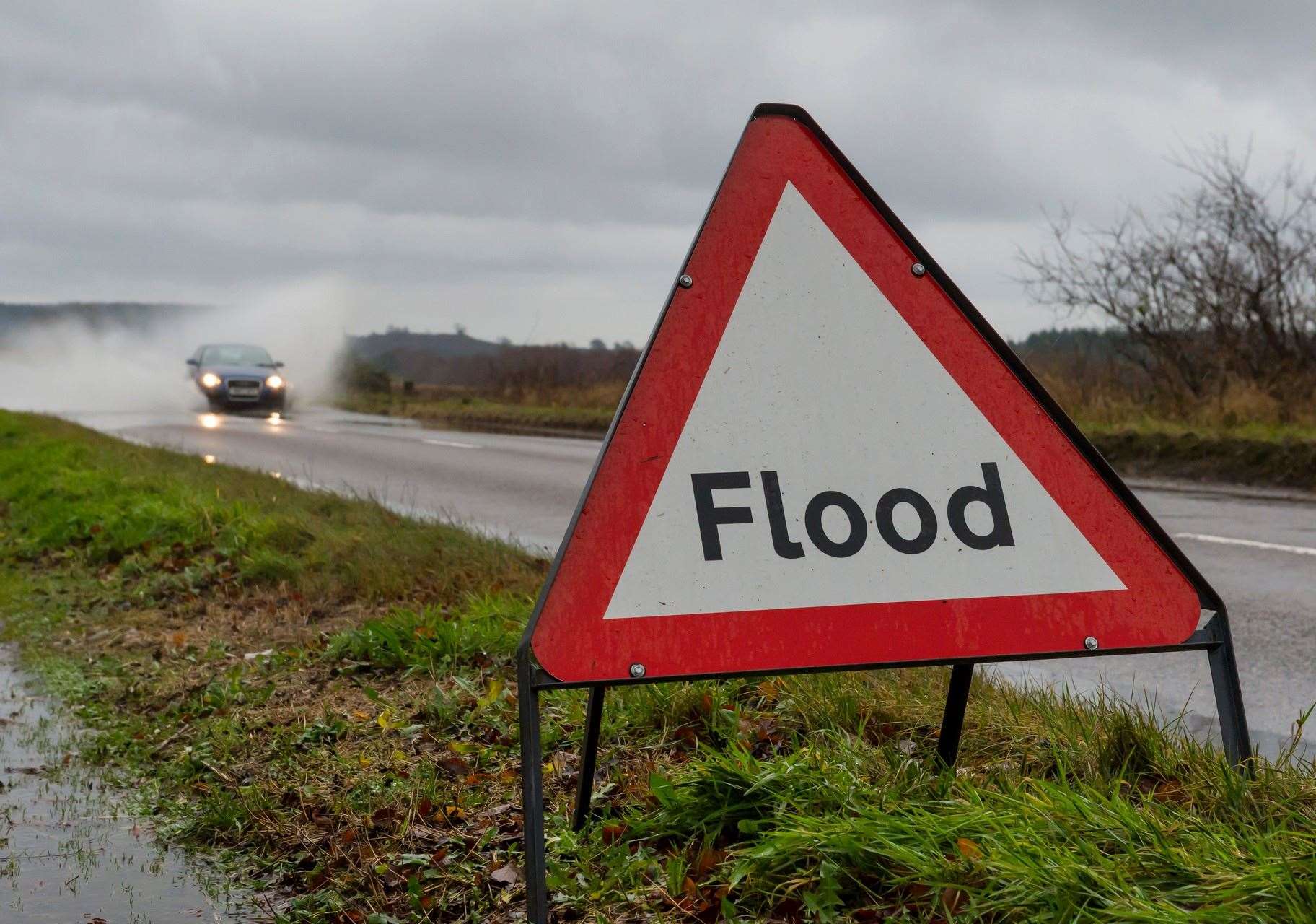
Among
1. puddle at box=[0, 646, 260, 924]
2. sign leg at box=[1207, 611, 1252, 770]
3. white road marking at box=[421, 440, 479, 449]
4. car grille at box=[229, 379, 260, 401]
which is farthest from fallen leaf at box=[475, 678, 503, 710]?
car grille at box=[229, 379, 260, 401]

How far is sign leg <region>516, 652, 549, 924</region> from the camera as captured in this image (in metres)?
2.39

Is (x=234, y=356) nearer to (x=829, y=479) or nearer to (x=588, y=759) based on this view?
(x=588, y=759)

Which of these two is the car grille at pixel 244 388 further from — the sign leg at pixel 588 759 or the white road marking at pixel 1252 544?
the sign leg at pixel 588 759

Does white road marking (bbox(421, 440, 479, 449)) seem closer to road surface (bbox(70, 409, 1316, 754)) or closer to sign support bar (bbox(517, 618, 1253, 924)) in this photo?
road surface (bbox(70, 409, 1316, 754))

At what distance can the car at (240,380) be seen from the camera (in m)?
30.4

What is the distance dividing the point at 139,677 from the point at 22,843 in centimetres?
197

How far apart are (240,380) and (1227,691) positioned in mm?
29697

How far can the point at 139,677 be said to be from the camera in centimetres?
575

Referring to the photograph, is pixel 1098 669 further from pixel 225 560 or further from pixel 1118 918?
pixel 225 560

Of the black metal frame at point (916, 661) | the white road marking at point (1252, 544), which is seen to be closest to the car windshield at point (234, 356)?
the white road marking at point (1252, 544)

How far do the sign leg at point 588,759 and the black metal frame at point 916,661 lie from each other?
57mm

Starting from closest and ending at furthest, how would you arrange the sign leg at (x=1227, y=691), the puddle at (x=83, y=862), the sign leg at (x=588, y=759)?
the sign leg at (x=1227, y=691), the sign leg at (x=588, y=759), the puddle at (x=83, y=862)

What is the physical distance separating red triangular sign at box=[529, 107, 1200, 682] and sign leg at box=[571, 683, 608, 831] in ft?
1.83

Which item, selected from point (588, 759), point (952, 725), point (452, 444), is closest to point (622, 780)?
point (588, 759)
